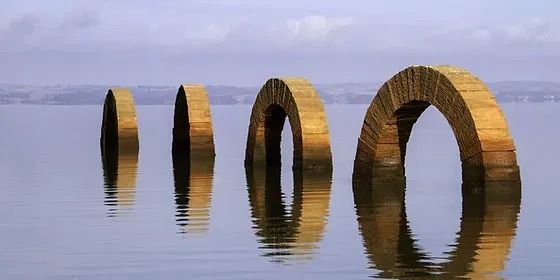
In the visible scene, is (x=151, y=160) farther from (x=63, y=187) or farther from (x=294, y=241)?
(x=294, y=241)

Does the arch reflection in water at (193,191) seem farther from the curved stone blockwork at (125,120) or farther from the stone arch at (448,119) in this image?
the stone arch at (448,119)

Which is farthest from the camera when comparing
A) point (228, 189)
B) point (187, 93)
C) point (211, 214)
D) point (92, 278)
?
point (187, 93)

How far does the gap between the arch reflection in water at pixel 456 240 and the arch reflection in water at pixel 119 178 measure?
19.2ft

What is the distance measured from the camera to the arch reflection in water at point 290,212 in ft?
76.4

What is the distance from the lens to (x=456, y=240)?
78.7 ft

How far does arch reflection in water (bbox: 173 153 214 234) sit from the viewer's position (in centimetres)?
2723

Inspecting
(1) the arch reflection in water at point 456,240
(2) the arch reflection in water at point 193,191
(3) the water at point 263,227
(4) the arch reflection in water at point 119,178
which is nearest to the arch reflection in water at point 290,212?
(3) the water at point 263,227

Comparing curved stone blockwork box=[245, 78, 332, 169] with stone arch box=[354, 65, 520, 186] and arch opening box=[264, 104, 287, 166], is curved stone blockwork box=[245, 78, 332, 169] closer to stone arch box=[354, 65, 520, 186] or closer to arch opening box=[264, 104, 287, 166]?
arch opening box=[264, 104, 287, 166]

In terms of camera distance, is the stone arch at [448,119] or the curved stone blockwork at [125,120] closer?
the stone arch at [448,119]

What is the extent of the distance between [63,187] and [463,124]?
43.7 feet

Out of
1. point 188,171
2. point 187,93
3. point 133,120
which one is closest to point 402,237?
point 188,171

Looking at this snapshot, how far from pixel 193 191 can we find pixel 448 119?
27.9ft

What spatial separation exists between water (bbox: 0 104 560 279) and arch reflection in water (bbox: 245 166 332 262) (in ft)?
0.12

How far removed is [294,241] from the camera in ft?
78.9
